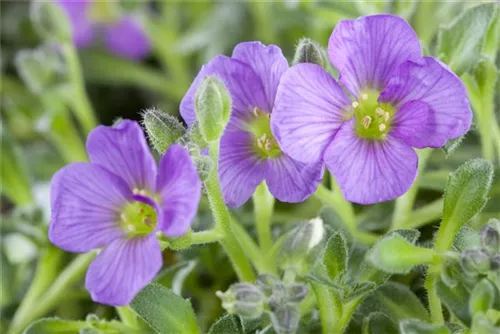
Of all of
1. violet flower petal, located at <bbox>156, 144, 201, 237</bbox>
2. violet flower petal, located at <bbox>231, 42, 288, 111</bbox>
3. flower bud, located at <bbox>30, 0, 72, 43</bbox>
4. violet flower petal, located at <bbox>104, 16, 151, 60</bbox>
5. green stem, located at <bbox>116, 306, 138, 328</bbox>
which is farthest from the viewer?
violet flower petal, located at <bbox>104, 16, 151, 60</bbox>

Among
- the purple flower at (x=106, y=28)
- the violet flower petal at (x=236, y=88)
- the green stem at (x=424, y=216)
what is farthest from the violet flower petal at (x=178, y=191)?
the purple flower at (x=106, y=28)

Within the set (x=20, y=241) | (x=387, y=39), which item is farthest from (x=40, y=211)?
(x=387, y=39)

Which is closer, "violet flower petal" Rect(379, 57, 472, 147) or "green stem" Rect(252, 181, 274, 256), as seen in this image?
"violet flower petal" Rect(379, 57, 472, 147)

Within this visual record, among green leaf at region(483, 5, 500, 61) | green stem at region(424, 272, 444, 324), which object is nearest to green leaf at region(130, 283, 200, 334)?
green stem at region(424, 272, 444, 324)

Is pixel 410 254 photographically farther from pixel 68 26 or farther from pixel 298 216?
pixel 68 26

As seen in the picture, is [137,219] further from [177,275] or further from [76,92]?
[76,92]

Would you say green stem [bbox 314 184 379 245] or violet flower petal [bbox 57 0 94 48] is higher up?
violet flower petal [bbox 57 0 94 48]

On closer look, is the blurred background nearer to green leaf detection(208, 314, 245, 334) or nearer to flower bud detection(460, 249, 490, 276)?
green leaf detection(208, 314, 245, 334)
